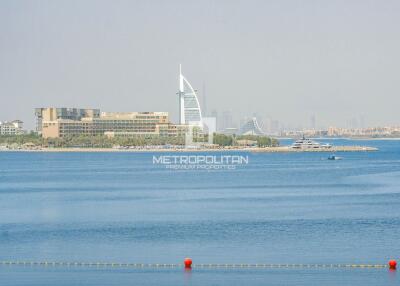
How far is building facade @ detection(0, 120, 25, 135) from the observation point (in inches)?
4702

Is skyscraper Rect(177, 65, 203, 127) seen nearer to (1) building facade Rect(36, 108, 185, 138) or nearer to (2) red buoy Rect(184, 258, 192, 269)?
(1) building facade Rect(36, 108, 185, 138)

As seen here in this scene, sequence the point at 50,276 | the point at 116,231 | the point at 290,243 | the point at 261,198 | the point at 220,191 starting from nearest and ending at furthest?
the point at 50,276 < the point at 290,243 < the point at 116,231 < the point at 261,198 < the point at 220,191

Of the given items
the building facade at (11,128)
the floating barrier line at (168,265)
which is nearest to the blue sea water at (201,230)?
the floating barrier line at (168,265)

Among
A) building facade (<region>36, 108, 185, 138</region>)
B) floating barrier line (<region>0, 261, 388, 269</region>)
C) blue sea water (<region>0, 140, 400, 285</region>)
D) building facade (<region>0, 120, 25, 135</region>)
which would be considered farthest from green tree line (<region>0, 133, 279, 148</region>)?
floating barrier line (<region>0, 261, 388, 269</region>)

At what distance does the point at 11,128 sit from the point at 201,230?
103 m

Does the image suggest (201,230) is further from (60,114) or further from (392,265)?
(60,114)

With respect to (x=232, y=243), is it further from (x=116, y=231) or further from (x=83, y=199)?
(x=83, y=199)

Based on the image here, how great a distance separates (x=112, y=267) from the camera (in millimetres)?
15609

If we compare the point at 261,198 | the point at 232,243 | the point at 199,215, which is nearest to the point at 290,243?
the point at 232,243

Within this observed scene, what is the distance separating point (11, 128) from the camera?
120250mm

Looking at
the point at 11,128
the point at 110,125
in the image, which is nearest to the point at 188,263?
the point at 110,125

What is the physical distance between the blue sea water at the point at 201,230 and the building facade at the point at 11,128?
85.3 m

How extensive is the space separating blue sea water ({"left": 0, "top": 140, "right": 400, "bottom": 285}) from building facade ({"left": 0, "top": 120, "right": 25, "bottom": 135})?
8530 cm

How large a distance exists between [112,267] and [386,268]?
4550 millimetres
